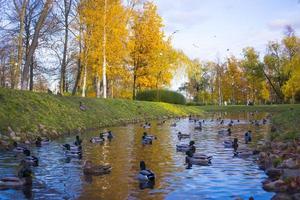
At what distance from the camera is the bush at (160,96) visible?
62531 millimetres

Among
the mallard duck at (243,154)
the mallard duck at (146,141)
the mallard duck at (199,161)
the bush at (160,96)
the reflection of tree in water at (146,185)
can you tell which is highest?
the bush at (160,96)

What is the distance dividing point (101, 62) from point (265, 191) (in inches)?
1444

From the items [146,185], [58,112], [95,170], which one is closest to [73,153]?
[95,170]

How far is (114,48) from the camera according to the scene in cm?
4609

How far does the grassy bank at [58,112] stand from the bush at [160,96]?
16.4 meters

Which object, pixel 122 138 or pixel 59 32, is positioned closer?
pixel 122 138

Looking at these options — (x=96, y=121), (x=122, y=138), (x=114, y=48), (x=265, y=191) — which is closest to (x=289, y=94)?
(x=114, y=48)

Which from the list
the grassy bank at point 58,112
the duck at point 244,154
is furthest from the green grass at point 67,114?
the duck at point 244,154

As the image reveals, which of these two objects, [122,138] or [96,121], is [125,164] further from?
[96,121]

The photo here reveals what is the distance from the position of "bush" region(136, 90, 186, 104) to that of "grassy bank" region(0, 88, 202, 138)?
16.4 m

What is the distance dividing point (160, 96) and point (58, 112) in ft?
120

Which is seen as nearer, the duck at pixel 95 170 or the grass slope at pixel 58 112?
the duck at pixel 95 170

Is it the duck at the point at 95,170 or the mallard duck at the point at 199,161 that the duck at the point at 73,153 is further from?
the mallard duck at the point at 199,161

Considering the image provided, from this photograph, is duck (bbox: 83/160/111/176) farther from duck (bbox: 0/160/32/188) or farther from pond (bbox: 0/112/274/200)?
duck (bbox: 0/160/32/188)
